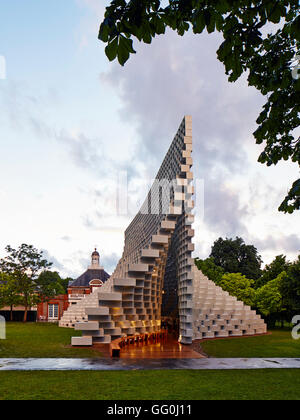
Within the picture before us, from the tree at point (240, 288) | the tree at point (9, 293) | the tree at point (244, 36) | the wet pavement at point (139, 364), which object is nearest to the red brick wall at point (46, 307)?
the tree at point (9, 293)

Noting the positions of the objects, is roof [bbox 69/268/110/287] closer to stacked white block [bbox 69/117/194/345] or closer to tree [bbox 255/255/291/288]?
tree [bbox 255/255/291/288]

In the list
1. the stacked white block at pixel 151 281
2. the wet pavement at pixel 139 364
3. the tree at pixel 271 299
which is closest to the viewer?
the wet pavement at pixel 139 364

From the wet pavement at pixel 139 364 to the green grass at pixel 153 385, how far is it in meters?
0.95

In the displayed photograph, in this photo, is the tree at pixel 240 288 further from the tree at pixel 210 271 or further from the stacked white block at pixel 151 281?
the stacked white block at pixel 151 281

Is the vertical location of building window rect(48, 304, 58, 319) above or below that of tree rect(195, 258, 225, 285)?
below

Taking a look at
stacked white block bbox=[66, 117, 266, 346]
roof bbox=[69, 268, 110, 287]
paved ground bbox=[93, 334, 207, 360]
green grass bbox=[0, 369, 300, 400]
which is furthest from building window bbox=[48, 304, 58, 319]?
green grass bbox=[0, 369, 300, 400]

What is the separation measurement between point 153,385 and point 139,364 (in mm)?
4203

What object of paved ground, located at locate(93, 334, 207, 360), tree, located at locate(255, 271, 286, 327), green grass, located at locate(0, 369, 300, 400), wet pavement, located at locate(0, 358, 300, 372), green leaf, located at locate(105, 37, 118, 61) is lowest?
paved ground, located at locate(93, 334, 207, 360)

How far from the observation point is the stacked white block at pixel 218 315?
94.6ft

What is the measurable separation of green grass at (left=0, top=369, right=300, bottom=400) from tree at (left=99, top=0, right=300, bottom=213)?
532 centimetres

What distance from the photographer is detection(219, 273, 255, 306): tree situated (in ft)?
148

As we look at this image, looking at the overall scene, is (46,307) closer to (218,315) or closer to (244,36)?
(218,315)

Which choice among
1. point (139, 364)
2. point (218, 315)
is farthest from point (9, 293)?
point (139, 364)
